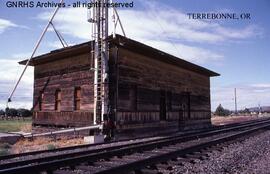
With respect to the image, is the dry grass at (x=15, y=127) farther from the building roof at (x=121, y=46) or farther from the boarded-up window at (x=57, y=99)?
the building roof at (x=121, y=46)

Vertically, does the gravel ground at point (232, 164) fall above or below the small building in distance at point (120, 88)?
below

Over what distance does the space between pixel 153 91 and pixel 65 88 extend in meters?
5.69

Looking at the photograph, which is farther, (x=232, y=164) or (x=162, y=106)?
(x=162, y=106)

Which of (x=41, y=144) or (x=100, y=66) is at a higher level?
(x=100, y=66)

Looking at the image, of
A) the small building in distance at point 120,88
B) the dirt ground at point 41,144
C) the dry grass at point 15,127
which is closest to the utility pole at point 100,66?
the small building in distance at point 120,88

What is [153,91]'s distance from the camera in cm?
2361

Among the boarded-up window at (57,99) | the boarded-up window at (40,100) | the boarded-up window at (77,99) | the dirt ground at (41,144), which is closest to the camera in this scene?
the dirt ground at (41,144)

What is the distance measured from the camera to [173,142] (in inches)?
564

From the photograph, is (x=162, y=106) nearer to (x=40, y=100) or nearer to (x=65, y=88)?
(x=65, y=88)

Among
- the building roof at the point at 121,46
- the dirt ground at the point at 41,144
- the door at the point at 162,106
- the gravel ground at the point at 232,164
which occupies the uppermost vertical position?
the building roof at the point at 121,46

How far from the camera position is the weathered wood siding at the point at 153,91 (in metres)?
20.5

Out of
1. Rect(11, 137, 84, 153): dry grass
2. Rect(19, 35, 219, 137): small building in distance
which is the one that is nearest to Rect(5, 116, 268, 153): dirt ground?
Rect(11, 137, 84, 153): dry grass

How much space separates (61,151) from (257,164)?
6.53m

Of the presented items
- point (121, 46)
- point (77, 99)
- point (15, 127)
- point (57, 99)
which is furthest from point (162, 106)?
point (15, 127)
